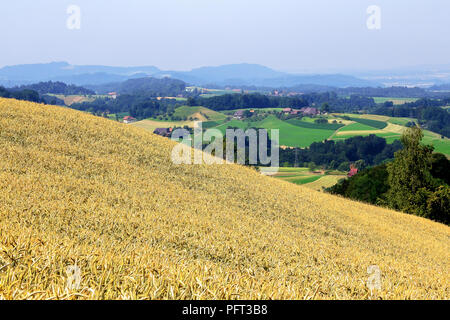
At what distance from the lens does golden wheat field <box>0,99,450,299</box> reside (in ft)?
11.8

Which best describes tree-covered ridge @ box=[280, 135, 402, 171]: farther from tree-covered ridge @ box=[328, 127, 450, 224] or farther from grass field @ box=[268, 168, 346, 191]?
tree-covered ridge @ box=[328, 127, 450, 224]

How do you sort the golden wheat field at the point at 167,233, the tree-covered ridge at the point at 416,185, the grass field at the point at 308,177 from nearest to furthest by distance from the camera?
1. the golden wheat field at the point at 167,233
2. the tree-covered ridge at the point at 416,185
3. the grass field at the point at 308,177

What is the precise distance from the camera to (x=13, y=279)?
3080mm

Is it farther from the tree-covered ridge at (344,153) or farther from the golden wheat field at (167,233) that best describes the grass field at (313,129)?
the golden wheat field at (167,233)

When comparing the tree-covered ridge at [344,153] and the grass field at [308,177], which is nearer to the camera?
the grass field at [308,177]

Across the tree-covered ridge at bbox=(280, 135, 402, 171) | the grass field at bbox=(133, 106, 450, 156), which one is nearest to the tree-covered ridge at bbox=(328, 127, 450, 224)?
the tree-covered ridge at bbox=(280, 135, 402, 171)

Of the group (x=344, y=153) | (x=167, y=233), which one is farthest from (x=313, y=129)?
(x=167, y=233)

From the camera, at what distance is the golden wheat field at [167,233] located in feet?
11.8

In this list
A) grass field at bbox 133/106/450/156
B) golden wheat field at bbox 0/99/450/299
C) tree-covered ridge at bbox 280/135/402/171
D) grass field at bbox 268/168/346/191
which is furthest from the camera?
grass field at bbox 133/106/450/156

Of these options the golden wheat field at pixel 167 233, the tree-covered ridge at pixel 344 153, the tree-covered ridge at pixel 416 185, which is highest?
the golden wheat field at pixel 167 233

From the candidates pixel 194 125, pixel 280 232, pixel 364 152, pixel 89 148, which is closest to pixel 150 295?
pixel 280 232

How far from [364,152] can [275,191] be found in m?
135

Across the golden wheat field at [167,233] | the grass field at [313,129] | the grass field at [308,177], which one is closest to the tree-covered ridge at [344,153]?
the grass field at [313,129]
